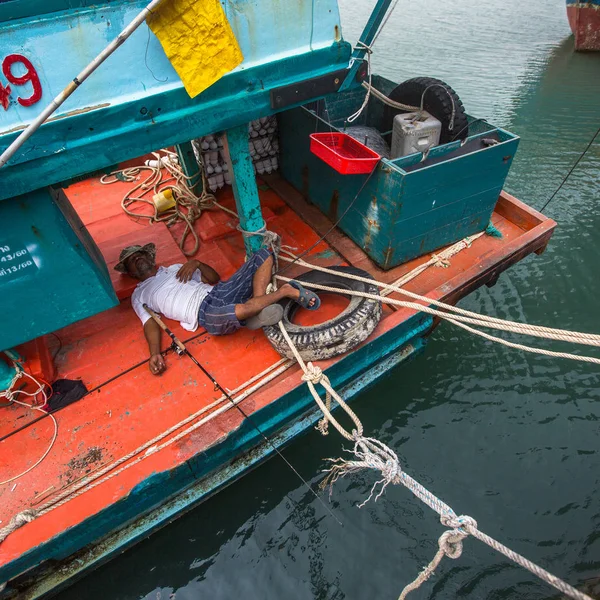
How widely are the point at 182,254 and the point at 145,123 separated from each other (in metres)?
2.18

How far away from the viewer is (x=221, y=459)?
335 cm

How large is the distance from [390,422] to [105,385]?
115 inches

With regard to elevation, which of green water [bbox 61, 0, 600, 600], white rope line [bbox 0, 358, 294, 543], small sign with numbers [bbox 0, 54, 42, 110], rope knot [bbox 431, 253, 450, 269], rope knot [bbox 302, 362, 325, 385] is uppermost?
small sign with numbers [bbox 0, 54, 42, 110]

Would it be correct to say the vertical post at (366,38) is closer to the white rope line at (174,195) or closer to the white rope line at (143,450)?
the white rope line at (174,195)

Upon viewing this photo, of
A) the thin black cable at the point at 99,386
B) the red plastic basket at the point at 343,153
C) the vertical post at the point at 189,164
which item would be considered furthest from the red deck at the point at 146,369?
the red plastic basket at the point at 343,153

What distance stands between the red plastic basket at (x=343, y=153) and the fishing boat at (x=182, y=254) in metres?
0.02

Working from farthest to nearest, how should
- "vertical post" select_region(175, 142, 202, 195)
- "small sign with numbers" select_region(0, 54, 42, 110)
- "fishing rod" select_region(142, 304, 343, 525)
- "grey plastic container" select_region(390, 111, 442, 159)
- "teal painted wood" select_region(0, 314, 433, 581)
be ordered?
"vertical post" select_region(175, 142, 202, 195) < "grey plastic container" select_region(390, 111, 442, 159) < "fishing rod" select_region(142, 304, 343, 525) < "teal painted wood" select_region(0, 314, 433, 581) < "small sign with numbers" select_region(0, 54, 42, 110)

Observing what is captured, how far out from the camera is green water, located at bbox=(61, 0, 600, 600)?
3.47 meters

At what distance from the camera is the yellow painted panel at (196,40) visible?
2.44 m

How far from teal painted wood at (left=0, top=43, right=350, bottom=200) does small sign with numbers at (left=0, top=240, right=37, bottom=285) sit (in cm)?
42

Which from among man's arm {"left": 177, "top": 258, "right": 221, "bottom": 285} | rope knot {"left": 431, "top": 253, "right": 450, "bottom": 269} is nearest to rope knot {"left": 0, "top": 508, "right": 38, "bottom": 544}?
man's arm {"left": 177, "top": 258, "right": 221, "bottom": 285}

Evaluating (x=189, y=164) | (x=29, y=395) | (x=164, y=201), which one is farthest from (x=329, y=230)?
(x=29, y=395)

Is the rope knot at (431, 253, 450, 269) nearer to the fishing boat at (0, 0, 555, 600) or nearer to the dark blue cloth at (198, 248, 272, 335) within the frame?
the fishing boat at (0, 0, 555, 600)

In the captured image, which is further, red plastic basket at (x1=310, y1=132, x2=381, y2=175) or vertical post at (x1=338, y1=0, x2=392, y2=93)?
red plastic basket at (x1=310, y1=132, x2=381, y2=175)
